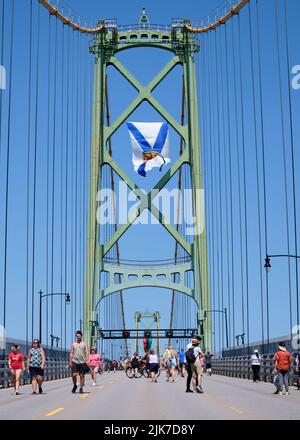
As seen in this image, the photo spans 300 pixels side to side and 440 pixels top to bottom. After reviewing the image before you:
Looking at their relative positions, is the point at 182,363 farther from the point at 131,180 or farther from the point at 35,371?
the point at 131,180

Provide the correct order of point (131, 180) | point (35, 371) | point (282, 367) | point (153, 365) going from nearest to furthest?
point (282, 367) < point (35, 371) < point (153, 365) < point (131, 180)

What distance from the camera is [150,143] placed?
67.2 meters

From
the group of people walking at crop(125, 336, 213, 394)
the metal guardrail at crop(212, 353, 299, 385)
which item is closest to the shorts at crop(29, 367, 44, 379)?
the group of people walking at crop(125, 336, 213, 394)

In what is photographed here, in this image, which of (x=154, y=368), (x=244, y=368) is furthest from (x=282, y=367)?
(x=244, y=368)

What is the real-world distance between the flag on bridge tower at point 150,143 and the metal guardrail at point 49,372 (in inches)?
1002

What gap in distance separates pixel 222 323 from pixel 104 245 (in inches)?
597

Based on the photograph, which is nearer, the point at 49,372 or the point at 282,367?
the point at 282,367

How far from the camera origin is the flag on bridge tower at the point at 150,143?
6694 cm

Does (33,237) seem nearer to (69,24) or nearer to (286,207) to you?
(286,207)

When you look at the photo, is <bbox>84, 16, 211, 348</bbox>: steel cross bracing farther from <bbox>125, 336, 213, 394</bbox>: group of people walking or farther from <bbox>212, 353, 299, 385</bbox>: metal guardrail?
<bbox>125, 336, 213, 394</bbox>: group of people walking

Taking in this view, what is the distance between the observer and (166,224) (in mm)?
65688

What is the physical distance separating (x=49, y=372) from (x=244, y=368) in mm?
7601
